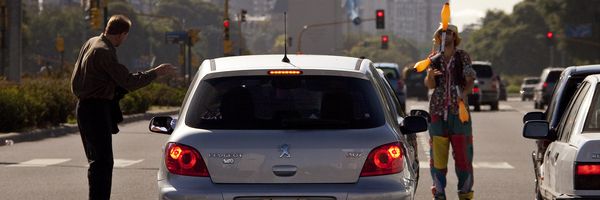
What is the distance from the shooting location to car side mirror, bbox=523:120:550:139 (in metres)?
9.45

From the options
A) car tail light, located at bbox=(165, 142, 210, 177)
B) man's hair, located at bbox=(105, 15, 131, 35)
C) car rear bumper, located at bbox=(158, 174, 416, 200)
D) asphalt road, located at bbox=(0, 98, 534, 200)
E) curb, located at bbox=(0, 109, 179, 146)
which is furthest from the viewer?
curb, located at bbox=(0, 109, 179, 146)

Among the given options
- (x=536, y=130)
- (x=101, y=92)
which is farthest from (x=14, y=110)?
(x=536, y=130)

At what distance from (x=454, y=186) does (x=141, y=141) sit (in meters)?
11.3

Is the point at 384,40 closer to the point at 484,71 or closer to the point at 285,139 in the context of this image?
the point at 484,71

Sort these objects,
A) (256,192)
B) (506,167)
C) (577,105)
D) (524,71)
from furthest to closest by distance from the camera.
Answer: (524,71)
(506,167)
(577,105)
(256,192)

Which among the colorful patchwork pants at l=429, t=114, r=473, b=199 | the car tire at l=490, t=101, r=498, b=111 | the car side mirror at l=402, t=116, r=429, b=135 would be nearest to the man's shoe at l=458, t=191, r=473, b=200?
the colorful patchwork pants at l=429, t=114, r=473, b=199

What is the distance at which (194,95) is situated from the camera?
8898 mm

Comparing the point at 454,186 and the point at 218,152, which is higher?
the point at 218,152

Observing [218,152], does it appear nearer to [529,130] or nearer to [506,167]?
[529,130]

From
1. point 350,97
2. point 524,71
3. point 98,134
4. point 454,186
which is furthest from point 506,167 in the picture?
point 524,71

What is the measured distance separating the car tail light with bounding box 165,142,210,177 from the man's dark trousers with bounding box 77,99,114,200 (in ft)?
8.98

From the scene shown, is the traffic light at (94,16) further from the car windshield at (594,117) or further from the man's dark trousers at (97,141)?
the car windshield at (594,117)

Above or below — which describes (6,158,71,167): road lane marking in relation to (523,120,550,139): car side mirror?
below

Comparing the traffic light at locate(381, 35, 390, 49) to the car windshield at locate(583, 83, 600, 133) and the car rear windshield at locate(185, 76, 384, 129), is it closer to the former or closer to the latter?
the car windshield at locate(583, 83, 600, 133)
